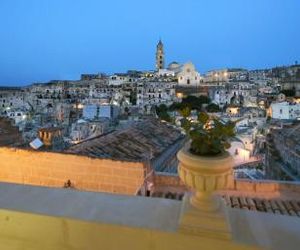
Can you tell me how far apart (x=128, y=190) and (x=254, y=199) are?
6.33 ft

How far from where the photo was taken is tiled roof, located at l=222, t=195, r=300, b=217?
4523 millimetres

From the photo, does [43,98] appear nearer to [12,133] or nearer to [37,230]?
[12,133]

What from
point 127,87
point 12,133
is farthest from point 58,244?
point 127,87

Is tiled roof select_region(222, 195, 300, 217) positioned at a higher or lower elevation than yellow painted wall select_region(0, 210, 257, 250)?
lower

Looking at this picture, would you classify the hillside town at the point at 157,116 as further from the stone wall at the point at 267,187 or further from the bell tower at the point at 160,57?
the stone wall at the point at 267,187

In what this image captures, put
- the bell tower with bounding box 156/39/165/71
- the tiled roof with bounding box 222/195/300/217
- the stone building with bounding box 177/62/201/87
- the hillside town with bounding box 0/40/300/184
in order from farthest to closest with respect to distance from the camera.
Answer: the bell tower with bounding box 156/39/165/71 → the stone building with bounding box 177/62/201/87 → the hillside town with bounding box 0/40/300/184 → the tiled roof with bounding box 222/195/300/217

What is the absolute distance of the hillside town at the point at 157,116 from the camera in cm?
867

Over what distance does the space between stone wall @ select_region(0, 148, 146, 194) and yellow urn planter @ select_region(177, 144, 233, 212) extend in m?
3.66

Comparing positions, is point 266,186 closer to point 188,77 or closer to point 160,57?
point 188,77

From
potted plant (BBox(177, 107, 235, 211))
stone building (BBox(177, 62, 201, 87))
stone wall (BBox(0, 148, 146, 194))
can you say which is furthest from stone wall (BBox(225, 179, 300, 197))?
stone building (BBox(177, 62, 201, 87))

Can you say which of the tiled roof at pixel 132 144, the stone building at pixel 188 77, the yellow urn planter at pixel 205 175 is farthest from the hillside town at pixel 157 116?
the yellow urn planter at pixel 205 175

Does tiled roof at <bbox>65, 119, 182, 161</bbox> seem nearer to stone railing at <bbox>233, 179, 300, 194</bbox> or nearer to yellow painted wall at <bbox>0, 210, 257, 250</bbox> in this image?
stone railing at <bbox>233, 179, 300, 194</bbox>

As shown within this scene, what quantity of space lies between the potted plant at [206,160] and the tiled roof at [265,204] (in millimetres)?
2769

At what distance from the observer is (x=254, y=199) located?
5027 mm
